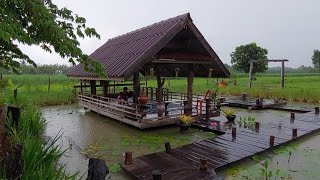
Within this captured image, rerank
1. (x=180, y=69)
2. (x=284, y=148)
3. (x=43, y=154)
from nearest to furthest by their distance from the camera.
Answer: (x=43, y=154) < (x=284, y=148) < (x=180, y=69)

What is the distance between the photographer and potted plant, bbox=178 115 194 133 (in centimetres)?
1007

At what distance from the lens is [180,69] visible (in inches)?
526

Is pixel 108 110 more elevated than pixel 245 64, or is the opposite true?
pixel 245 64

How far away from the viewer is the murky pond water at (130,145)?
6387mm

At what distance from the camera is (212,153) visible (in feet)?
23.6

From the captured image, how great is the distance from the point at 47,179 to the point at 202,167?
3488 millimetres

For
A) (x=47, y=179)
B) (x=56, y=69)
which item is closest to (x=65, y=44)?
(x=47, y=179)

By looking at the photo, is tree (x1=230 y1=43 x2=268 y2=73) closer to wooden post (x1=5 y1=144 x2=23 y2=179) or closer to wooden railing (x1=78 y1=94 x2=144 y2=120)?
wooden railing (x1=78 y1=94 x2=144 y2=120)

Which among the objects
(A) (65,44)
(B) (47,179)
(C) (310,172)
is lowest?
(C) (310,172)

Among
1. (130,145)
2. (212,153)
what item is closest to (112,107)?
(130,145)

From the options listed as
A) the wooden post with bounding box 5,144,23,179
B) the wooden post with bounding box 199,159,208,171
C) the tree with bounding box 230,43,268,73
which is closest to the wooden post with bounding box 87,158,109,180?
the wooden post with bounding box 5,144,23,179

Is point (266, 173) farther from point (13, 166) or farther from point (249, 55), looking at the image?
point (249, 55)

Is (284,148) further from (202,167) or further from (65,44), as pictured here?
(65,44)

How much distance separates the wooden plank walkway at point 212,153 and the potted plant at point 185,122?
1425 millimetres
